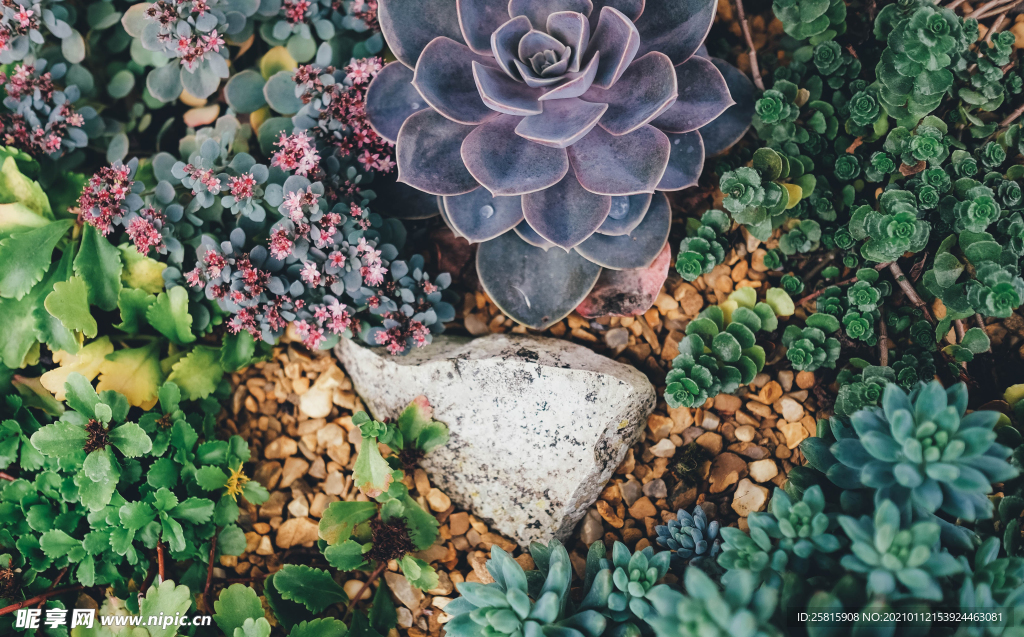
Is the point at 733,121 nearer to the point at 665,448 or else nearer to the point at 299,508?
the point at 665,448

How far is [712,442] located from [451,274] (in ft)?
3.48

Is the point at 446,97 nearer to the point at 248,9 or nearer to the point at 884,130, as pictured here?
the point at 248,9

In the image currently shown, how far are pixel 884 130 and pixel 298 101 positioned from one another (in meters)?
1.86

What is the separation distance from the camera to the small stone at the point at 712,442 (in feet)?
6.51

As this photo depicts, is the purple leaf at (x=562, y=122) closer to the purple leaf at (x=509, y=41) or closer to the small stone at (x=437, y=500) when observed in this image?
the purple leaf at (x=509, y=41)

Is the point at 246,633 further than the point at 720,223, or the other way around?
the point at 720,223

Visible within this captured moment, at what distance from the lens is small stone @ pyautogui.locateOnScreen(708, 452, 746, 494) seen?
1.91 meters

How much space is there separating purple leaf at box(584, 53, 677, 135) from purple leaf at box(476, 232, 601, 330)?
0.44 metres

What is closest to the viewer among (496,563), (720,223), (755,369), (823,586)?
A: (823,586)

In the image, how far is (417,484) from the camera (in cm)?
206

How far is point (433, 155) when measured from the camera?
1.77 meters

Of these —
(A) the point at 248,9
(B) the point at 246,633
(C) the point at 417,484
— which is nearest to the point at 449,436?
(C) the point at 417,484

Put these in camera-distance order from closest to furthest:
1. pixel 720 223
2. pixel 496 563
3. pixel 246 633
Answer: pixel 496 563, pixel 246 633, pixel 720 223

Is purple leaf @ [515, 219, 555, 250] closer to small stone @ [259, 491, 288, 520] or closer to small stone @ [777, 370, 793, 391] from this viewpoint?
small stone @ [777, 370, 793, 391]
